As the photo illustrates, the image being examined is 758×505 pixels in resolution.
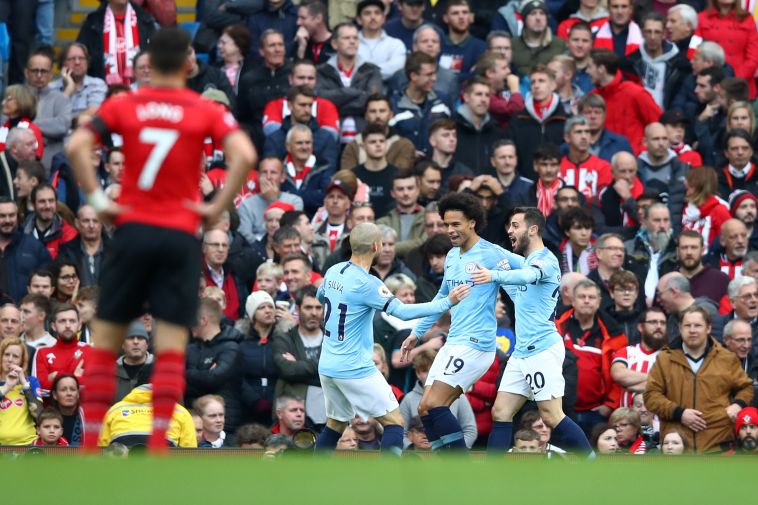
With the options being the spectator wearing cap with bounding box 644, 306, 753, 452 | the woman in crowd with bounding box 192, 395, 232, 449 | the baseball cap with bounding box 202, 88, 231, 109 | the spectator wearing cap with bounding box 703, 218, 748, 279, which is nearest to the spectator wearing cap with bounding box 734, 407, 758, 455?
the spectator wearing cap with bounding box 644, 306, 753, 452

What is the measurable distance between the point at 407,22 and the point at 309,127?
2.90m

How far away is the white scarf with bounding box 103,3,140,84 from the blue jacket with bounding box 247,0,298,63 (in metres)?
1.46

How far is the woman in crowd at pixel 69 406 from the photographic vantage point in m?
13.9

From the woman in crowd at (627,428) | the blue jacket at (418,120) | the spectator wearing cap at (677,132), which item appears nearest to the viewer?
the woman in crowd at (627,428)

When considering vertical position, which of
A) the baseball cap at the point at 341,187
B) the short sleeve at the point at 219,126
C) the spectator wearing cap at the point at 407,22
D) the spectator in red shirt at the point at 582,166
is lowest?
the baseball cap at the point at 341,187

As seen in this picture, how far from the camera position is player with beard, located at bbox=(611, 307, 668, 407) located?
570 inches

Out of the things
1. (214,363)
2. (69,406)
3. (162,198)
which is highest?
(162,198)

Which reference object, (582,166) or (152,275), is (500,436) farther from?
(582,166)

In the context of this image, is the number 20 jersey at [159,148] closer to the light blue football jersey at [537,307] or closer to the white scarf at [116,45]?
the light blue football jersey at [537,307]

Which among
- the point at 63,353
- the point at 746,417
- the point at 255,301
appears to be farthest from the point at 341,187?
the point at 746,417

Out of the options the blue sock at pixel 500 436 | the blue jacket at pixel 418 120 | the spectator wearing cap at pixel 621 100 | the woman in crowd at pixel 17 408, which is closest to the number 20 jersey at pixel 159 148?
the blue sock at pixel 500 436

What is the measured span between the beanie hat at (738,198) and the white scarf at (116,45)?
7.30 m

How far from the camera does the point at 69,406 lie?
1395cm

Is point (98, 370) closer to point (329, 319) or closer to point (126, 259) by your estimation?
point (126, 259)
